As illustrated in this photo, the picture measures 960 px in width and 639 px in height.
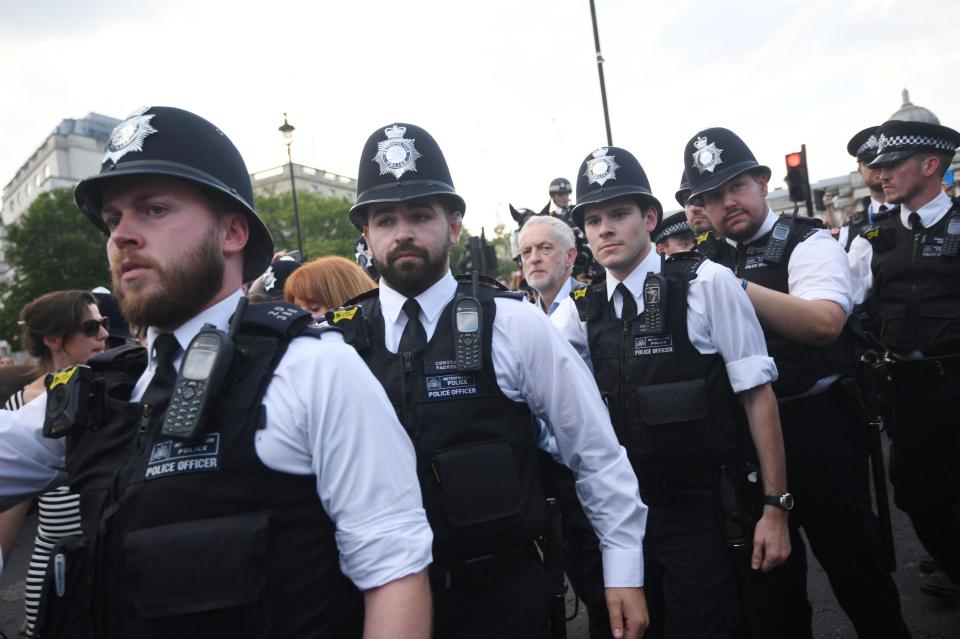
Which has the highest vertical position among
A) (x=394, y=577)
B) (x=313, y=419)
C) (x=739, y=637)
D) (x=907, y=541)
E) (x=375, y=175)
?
(x=375, y=175)

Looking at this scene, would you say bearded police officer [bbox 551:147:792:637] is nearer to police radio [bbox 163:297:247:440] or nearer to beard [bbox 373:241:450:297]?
beard [bbox 373:241:450:297]

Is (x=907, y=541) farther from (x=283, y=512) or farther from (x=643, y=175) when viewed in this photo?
(x=283, y=512)

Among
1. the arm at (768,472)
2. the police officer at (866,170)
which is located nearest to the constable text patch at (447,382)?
the arm at (768,472)

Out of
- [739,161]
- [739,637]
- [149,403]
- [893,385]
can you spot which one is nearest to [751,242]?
[739,161]

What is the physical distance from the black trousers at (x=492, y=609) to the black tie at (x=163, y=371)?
3.66ft

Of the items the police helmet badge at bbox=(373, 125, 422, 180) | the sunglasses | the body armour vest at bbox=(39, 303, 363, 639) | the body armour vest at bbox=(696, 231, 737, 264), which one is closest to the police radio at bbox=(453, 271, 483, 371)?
the police helmet badge at bbox=(373, 125, 422, 180)

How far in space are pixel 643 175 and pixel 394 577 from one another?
2.53 m

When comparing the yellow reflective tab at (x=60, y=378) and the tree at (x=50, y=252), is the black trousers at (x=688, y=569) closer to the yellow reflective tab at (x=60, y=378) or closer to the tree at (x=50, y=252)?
the yellow reflective tab at (x=60, y=378)

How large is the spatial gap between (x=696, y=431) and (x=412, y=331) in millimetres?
1316

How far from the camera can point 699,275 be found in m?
3.00

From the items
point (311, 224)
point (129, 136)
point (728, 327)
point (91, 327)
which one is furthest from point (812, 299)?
→ point (311, 224)

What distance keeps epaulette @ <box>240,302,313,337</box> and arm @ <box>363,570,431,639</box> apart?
634 millimetres

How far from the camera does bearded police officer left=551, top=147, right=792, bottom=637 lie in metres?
2.75

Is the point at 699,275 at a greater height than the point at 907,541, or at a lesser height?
greater
